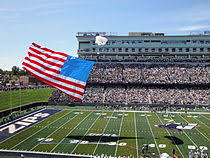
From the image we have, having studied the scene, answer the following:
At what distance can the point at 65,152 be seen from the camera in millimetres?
17656

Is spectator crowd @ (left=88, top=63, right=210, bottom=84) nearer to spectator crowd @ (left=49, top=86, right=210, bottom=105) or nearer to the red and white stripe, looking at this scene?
spectator crowd @ (left=49, top=86, right=210, bottom=105)

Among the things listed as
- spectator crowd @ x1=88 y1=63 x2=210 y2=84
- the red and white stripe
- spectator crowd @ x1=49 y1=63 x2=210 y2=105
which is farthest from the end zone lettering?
spectator crowd @ x1=88 y1=63 x2=210 y2=84

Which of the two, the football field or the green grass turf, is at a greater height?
the green grass turf

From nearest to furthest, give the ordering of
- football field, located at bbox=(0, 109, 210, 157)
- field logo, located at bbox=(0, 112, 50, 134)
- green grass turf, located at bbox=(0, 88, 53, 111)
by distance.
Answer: football field, located at bbox=(0, 109, 210, 157) → field logo, located at bbox=(0, 112, 50, 134) → green grass turf, located at bbox=(0, 88, 53, 111)

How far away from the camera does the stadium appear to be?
1895cm

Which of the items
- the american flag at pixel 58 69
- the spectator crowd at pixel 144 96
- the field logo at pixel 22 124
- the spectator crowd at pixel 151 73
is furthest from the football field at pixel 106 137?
the spectator crowd at pixel 151 73

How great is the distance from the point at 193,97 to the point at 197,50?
69.3 ft

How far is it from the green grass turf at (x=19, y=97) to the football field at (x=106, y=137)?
10.8 meters

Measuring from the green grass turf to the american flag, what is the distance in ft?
70.7

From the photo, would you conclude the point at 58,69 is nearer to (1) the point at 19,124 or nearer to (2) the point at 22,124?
(2) the point at 22,124

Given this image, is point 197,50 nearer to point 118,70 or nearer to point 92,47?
point 118,70

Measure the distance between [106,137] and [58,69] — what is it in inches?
357

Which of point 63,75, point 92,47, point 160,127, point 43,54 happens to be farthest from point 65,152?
point 92,47

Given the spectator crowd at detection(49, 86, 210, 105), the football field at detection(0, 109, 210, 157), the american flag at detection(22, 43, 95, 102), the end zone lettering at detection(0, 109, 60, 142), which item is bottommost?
the football field at detection(0, 109, 210, 157)
